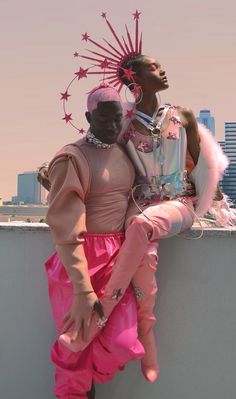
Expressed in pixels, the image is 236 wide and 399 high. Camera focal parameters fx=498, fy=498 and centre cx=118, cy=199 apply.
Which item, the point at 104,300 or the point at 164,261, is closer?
the point at 104,300

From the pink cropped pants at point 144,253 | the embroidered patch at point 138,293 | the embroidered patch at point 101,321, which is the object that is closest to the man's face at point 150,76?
the pink cropped pants at point 144,253

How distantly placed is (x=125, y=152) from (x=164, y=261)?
0.50 meters

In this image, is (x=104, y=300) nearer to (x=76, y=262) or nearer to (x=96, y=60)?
(x=76, y=262)

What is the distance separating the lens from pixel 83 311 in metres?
1.80

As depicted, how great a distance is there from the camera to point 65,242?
1803mm

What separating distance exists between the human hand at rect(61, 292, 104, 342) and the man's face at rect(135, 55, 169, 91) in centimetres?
90

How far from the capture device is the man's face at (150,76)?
6.86ft

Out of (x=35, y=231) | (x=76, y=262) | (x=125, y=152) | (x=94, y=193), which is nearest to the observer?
(x=76, y=262)

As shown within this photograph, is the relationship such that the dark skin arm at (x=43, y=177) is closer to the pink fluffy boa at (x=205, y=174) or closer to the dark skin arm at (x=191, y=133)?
the pink fluffy boa at (x=205, y=174)

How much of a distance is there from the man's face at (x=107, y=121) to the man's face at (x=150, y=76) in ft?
0.81

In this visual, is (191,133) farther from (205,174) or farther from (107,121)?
(107,121)

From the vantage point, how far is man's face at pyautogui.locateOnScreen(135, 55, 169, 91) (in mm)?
2092

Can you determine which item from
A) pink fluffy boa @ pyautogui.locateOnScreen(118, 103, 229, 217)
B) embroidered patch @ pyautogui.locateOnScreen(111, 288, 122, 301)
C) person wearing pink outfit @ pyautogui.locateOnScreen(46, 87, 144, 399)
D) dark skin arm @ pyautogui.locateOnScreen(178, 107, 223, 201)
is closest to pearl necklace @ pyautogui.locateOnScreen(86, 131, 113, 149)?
person wearing pink outfit @ pyautogui.locateOnScreen(46, 87, 144, 399)

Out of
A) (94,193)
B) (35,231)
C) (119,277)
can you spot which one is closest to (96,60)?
(94,193)
